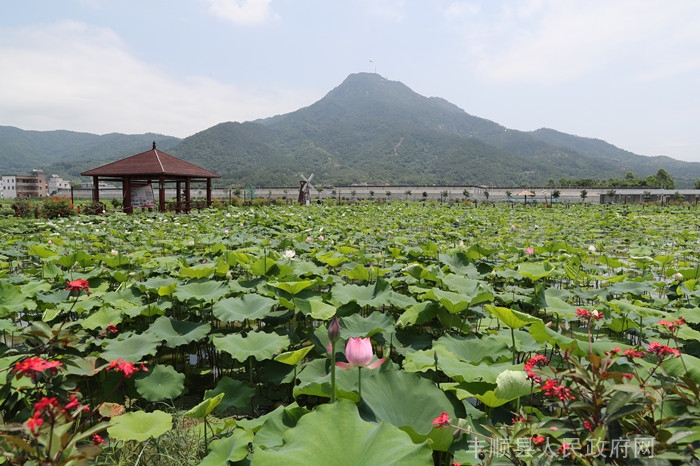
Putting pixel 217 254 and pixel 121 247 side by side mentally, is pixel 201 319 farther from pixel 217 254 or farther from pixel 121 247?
pixel 121 247

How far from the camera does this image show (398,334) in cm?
288

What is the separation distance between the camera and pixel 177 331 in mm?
2686

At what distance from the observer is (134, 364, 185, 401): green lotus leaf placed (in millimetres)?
2189

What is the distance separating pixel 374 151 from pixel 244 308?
12334 centimetres

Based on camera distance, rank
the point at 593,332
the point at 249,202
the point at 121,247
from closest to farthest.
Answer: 1. the point at 593,332
2. the point at 121,247
3. the point at 249,202

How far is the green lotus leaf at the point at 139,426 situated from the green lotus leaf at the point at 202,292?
1142mm

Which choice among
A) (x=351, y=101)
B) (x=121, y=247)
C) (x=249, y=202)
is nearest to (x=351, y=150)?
(x=351, y=101)

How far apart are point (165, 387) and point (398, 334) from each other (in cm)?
152

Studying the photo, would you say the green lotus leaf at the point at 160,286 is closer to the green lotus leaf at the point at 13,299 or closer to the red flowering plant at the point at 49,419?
the green lotus leaf at the point at 13,299

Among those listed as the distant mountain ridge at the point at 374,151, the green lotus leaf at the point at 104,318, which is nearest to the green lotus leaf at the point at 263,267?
the green lotus leaf at the point at 104,318

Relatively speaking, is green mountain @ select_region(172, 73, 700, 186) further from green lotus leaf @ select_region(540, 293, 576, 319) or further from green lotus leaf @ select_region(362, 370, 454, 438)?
green lotus leaf @ select_region(362, 370, 454, 438)

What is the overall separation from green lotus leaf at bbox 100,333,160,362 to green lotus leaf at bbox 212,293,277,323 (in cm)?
41

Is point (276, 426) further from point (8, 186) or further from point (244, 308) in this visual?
point (8, 186)

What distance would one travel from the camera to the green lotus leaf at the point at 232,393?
7.00 ft
